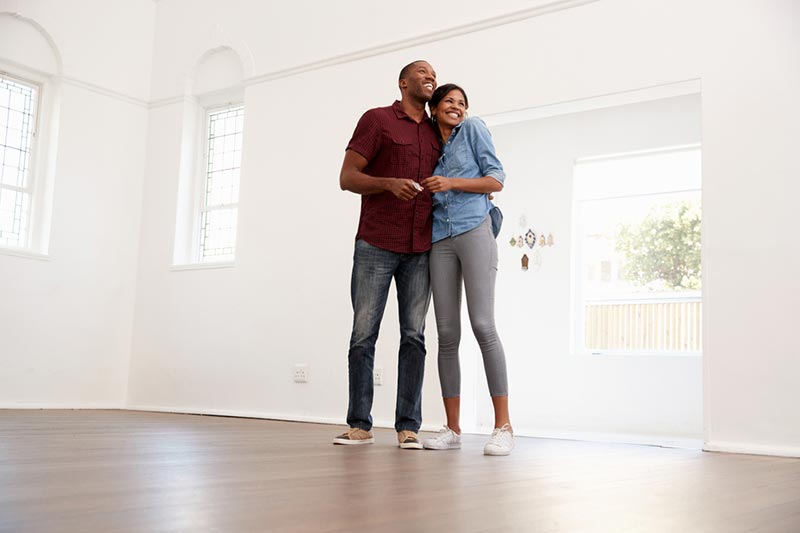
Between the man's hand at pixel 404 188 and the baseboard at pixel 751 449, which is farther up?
the man's hand at pixel 404 188

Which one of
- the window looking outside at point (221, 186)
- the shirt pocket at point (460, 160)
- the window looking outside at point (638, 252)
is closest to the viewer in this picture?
the shirt pocket at point (460, 160)

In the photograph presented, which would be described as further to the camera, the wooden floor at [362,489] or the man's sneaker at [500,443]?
the man's sneaker at [500,443]

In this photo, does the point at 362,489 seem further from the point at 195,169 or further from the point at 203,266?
the point at 195,169

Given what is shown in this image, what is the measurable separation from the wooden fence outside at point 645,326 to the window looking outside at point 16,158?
4138mm

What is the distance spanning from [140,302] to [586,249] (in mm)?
3375

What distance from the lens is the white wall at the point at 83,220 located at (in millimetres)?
5379

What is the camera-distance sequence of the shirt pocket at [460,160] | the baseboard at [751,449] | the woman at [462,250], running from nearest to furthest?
the woman at [462,250], the shirt pocket at [460,160], the baseboard at [751,449]

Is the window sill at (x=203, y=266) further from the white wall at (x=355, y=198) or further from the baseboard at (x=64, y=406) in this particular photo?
the baseboard at (x=64, y=406)

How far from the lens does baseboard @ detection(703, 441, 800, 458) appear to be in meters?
3.27

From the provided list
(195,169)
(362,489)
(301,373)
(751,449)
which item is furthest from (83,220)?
(362,489)

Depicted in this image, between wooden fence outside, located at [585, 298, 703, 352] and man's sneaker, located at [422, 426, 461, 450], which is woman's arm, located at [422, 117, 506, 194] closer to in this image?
man's sneaker, located at [422, 426, 461, 450]

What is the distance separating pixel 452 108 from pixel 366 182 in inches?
17.1

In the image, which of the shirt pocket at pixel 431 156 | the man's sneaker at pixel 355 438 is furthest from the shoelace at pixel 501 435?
the shirt pocket at pixel 431 156

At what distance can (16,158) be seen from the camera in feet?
18.3
